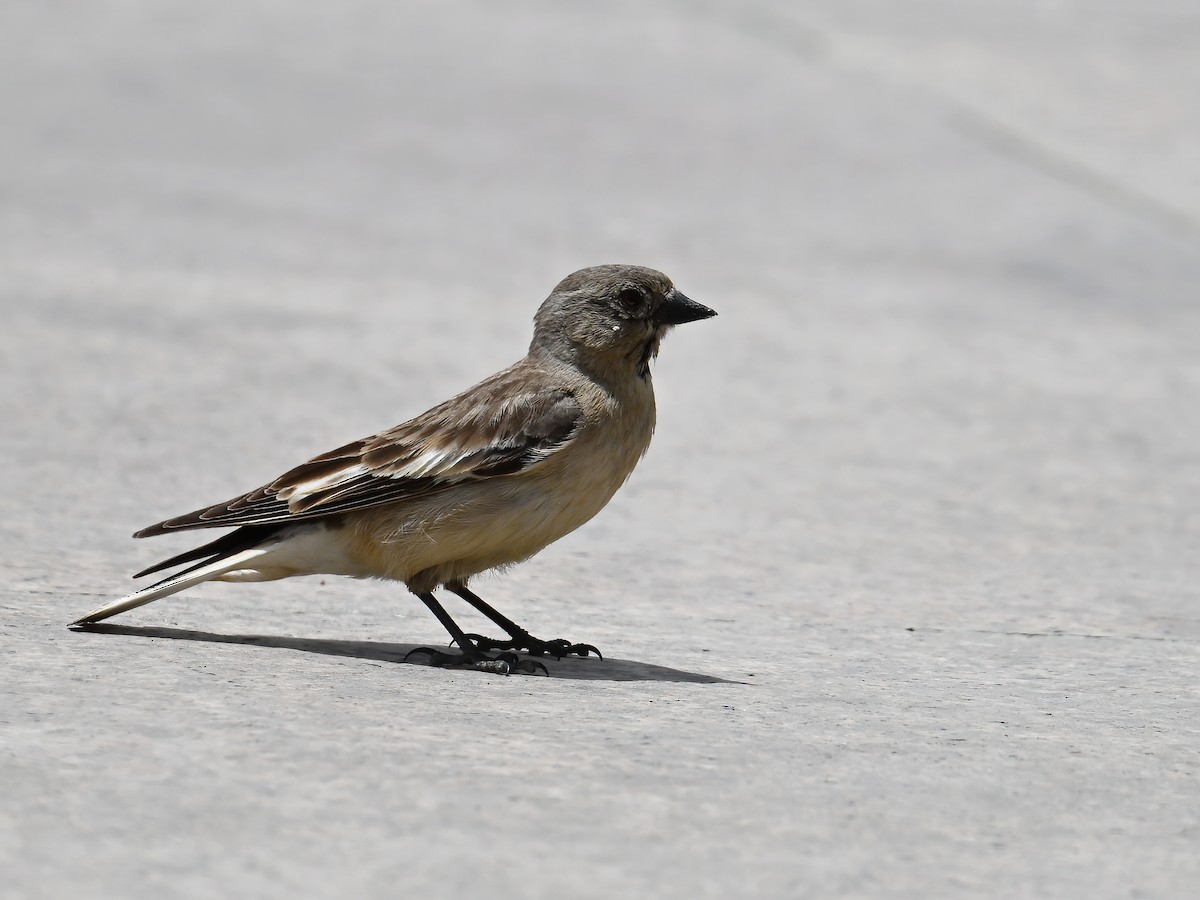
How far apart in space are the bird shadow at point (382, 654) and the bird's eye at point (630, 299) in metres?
1.13

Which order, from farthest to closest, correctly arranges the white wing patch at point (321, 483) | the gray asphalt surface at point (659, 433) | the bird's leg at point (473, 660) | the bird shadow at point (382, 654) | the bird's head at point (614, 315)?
the bird's head at point (614, 315) → the white wing patch at point (321, 483) → the bird's leg at point (473, 660) → the bird shadow at point (382, 654) → the gray asphalt surface at point (659, 433)

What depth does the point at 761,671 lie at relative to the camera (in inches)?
211

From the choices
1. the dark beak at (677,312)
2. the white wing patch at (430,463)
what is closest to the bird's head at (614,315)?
the dark beak at (677,312)

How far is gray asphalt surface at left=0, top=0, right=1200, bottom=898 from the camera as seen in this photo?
3.71 meters

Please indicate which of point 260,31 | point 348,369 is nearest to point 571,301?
point 348,369

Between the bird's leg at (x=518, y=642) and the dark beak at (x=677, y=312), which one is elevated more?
the dark beak at (x=677, y=312)

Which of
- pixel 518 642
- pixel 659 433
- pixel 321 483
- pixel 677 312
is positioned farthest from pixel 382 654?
pixel 659 433

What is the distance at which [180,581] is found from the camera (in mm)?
5305

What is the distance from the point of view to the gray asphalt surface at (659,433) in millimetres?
3713

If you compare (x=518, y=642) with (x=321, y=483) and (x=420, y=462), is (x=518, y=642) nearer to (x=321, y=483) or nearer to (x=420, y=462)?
(x=420, y=462)

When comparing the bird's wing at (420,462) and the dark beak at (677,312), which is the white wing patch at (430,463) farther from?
the dark beak at (677,312)

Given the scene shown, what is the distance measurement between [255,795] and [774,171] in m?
9.87

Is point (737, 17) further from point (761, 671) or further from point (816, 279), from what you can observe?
point (761, 671)

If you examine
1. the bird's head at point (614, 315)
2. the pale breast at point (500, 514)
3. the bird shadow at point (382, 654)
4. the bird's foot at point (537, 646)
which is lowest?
the bird shadow at point (382, 654)
